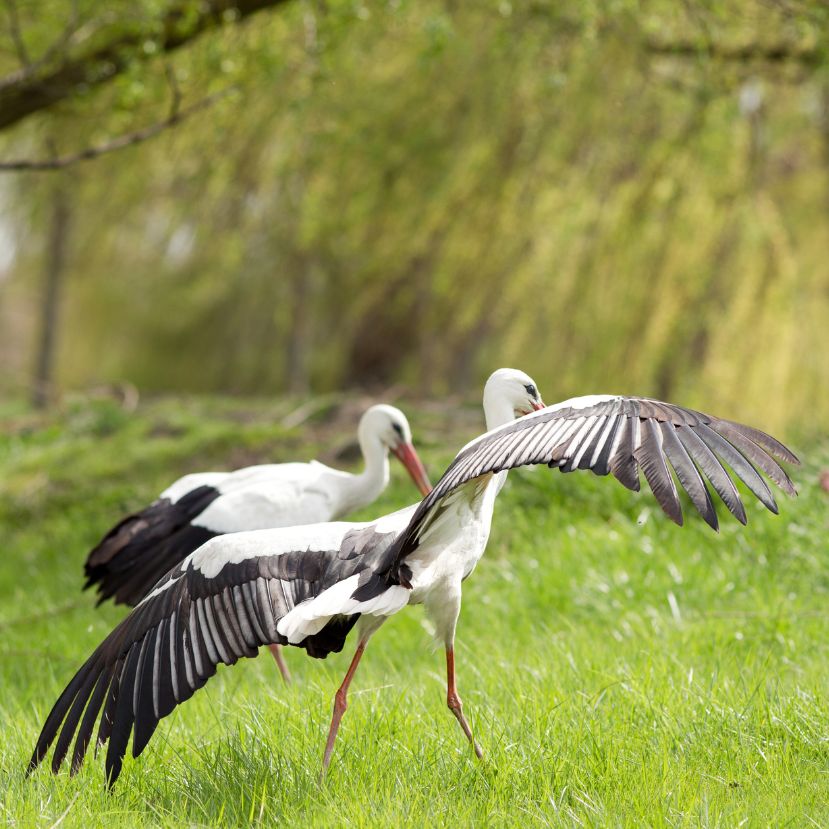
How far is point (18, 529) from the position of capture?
8055 mm

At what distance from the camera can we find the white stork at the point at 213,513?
5121 mm

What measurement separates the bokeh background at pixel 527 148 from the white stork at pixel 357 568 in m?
3.42

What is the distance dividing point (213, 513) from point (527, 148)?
3878mm

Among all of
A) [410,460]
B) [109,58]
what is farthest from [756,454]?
[109,58]

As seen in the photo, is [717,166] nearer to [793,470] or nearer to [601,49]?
[601,49]

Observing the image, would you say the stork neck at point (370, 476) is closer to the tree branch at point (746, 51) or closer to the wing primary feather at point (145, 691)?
the wing primary feather at point (145, 691)

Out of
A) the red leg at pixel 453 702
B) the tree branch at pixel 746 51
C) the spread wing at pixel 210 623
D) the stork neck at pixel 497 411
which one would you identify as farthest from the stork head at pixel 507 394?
the tree branch at pixel 746 51

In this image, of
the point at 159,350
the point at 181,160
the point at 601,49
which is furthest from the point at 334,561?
the point at 159,350

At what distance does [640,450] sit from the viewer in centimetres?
299

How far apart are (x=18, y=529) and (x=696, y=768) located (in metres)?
5.77

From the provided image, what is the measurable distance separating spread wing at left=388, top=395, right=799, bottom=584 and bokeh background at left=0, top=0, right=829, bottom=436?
11.7 ft

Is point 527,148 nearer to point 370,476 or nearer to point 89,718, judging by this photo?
point 370,476

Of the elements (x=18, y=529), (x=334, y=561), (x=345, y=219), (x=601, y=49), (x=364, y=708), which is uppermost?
(x=601, y=49)

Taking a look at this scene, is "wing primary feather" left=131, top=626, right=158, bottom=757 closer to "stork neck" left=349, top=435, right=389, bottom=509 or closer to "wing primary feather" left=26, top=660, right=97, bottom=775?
"wing primary feather" left=26, top=660, right=97, bottom=775
